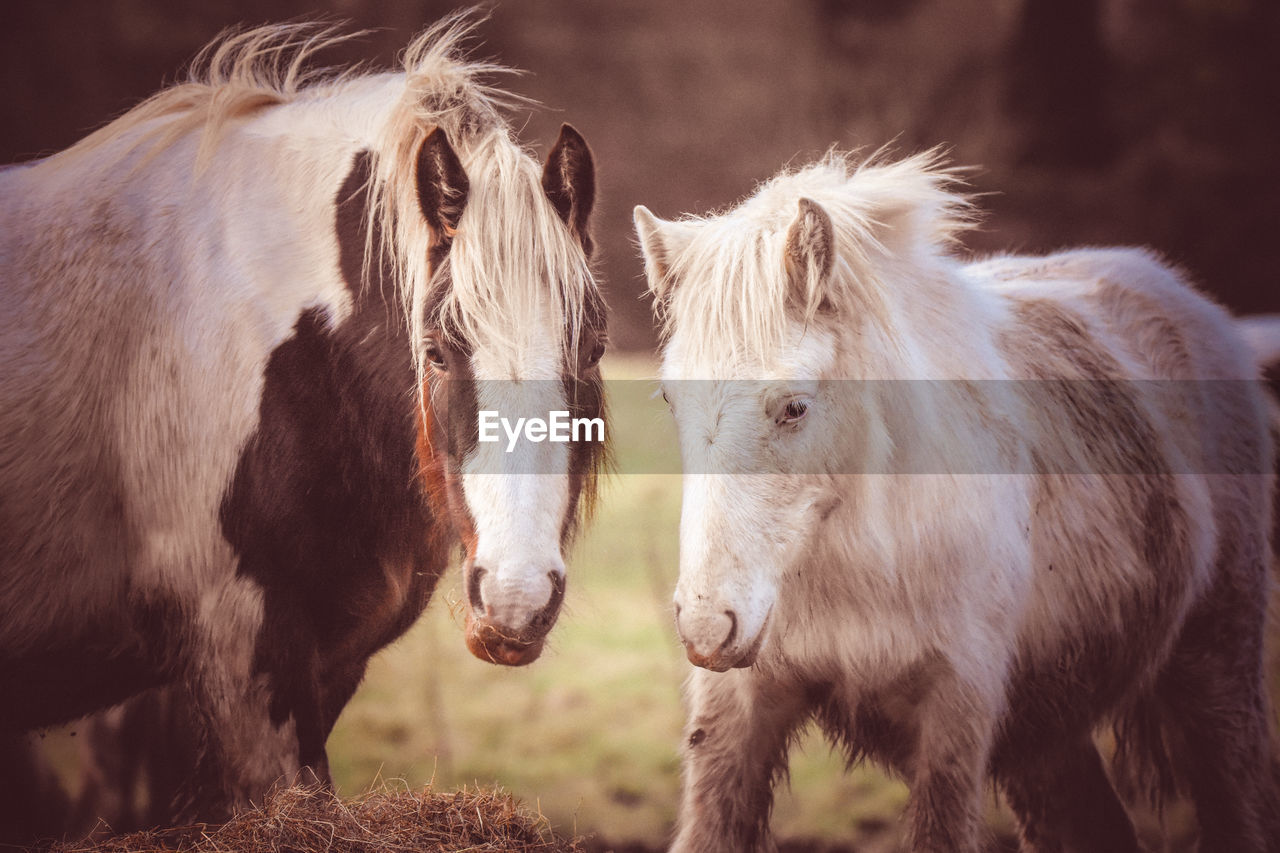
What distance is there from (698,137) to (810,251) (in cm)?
402

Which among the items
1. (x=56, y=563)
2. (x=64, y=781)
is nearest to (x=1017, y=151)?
(x=56, y=563)

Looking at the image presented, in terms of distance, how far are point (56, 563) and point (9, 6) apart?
2462 millimetres

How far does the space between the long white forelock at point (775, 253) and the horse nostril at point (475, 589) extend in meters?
0.61

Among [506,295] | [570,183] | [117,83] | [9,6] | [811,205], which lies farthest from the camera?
[117,83]

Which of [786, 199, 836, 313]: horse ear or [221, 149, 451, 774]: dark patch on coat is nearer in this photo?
[786, 199, 836, 313]: horse ear

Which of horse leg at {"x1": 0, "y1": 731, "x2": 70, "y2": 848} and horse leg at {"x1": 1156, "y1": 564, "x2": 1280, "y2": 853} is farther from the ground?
horse leg at {"x1": 1156, "y1": 564, "x2": 1280, "y2": 853}

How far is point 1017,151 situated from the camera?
5051 millimetres

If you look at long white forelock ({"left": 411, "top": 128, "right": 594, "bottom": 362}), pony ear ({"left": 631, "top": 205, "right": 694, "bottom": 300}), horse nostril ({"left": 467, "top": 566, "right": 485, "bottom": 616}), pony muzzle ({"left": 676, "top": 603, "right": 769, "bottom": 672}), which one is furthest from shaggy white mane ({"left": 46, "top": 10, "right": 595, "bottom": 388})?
pony muzzle ({"left": 676, "top": 603, "right": 769, "bottom": 672})

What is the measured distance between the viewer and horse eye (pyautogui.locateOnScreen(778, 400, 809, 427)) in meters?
1.90

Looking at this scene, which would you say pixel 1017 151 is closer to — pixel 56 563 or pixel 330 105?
pixel 330 105

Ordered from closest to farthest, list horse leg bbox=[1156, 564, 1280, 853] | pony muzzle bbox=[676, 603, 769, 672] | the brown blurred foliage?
pony muzzle bbox=[676, 603, 769, 672]
horse leg bbox=[1156, 564, 1280, 853]
the brown blurred foliage

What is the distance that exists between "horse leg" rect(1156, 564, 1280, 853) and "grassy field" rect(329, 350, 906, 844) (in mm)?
1671

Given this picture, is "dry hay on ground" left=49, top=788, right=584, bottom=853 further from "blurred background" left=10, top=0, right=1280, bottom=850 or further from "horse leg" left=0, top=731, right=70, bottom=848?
"blurred background" left=10, top=0, right=1280, bottom=850

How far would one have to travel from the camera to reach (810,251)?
6.28 ft
